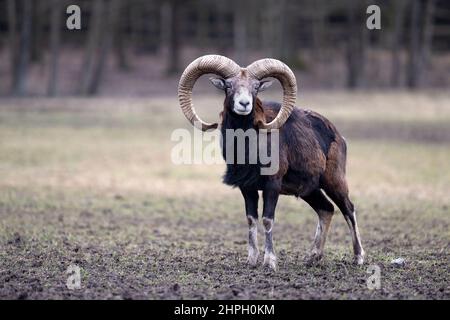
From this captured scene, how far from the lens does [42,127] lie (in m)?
33.8

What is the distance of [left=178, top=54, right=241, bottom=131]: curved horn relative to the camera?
1179 centimetres

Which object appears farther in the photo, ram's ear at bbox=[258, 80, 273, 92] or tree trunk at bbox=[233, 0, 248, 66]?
tree trunk at bbox=[233, 0, 248, 66]

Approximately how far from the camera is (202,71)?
40.3 ft

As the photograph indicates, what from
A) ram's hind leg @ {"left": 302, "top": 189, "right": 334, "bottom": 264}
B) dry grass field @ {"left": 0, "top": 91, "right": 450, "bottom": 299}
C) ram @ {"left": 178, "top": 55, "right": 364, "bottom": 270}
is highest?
ram @ {"left": 178, "top": 55, "right": 364, "bottom": 270}

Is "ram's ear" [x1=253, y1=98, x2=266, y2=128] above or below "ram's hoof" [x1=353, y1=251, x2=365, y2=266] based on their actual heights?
above

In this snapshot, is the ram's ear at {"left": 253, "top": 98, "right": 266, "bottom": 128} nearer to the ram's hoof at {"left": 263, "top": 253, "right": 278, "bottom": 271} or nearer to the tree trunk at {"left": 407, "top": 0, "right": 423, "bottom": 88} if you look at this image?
the ram's hoof at {"left": 263, "top": 253, "right": 278, "bottom": 271}

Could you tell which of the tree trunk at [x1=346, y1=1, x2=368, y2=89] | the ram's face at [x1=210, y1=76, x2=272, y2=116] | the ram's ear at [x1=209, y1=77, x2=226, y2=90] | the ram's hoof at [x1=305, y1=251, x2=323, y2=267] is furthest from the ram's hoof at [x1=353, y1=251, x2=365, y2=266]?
the tree trunk at [x1=346, y1=1, x2=368, y2=89]

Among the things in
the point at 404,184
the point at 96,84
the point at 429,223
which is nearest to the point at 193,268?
the point at 429,223

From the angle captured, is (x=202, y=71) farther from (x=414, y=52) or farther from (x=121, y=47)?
(x=121, y=47)

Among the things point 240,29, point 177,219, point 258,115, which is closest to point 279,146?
point 258,115

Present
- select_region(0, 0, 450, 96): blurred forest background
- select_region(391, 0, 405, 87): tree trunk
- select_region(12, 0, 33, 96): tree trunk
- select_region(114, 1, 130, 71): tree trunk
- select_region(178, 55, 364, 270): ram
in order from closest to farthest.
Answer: select_region(178, 55, 364, 270): ram < select_region(12, 0, 33, 96): tree trunk < select_region(0, 0, 450, 96): blurred forest background < select_region(391, 0, 405, 87): tree trunk < select_region(114, 1, 130, 71): tree trunk

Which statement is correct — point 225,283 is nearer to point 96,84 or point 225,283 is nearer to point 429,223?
point 429,223
